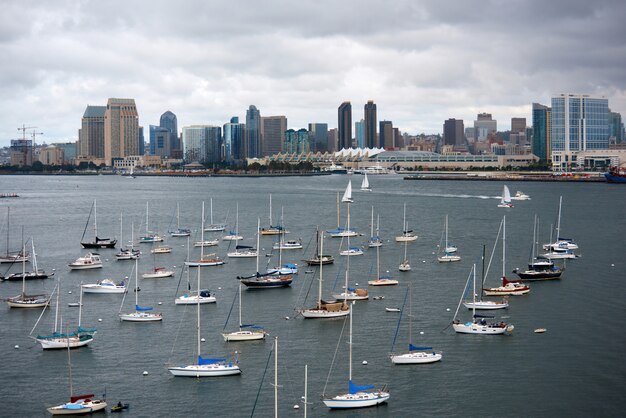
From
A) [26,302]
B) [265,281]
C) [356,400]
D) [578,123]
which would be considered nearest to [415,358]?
[356,400]

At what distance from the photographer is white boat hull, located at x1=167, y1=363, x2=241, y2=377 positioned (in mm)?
21844

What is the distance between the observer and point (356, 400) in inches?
783

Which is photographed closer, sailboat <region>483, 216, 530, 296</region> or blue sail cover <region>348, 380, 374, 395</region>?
blue sail cover <region>348, 380, 374, 395</region>

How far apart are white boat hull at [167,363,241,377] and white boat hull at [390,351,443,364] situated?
430 centimetres

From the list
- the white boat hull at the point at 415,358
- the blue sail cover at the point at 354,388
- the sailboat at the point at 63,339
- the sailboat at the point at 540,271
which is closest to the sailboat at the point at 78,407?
the sailboat at the point at 63,339

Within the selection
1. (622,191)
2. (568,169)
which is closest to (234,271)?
(622,191)

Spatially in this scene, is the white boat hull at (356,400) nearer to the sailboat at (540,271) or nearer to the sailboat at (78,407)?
the sailboat at (78,407)

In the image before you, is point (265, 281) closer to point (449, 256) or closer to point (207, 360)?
point (207, 360)

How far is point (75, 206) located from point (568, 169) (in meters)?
101

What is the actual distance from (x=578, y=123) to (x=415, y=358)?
512ft

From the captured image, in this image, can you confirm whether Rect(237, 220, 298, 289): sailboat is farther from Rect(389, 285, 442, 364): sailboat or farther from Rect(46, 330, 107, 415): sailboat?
Rect(46, 330, 107, 415): sailboat

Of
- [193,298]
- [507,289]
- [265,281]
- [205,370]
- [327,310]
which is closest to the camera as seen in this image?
[205,370]

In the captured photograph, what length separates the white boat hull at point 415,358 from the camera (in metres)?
22.9

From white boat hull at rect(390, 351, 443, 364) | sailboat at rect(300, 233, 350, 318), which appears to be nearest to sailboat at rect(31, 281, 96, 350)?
sailboat at rect(300, 233, 350, 318)
